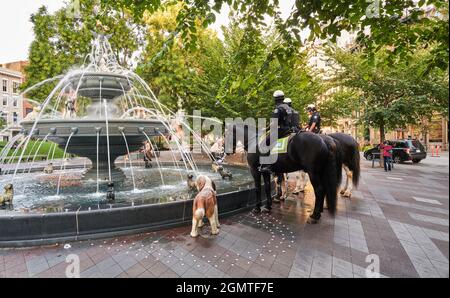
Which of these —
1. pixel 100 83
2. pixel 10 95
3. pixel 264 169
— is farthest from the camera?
pixel 10 95

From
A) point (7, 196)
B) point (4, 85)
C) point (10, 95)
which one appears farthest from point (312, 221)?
point (10, 95)

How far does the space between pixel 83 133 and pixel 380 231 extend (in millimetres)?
7674

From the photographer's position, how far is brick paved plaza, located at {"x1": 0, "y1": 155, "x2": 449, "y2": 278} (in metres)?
3.51

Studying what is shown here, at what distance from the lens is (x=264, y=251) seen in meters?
4.14

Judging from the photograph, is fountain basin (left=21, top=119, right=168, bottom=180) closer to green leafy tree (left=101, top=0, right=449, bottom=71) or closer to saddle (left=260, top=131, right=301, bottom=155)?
green leafy tree (left=101, top=0, right=449, bottom=71)

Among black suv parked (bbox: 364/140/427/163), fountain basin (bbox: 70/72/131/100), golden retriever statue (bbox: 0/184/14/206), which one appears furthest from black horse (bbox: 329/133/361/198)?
black suv parked (bbox: 364/140/427/163)

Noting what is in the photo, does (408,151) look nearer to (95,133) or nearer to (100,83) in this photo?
(100,83)

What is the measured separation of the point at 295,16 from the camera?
4.68m

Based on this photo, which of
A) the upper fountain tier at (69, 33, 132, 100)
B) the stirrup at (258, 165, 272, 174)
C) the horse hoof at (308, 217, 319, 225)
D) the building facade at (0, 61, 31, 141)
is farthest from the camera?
the building facade at (0, 61, 31, 141)

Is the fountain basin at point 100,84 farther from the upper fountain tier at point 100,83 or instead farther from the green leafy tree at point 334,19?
the green leafy tree at point 334,19

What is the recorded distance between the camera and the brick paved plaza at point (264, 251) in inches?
138

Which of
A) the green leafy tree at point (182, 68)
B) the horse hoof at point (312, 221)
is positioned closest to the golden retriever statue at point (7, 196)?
the horse hoof at point (312, 221)
